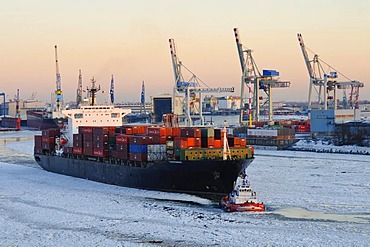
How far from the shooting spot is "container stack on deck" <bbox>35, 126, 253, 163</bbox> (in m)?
22.4

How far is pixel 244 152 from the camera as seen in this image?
2303 cm

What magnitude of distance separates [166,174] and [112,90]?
69.9 metres

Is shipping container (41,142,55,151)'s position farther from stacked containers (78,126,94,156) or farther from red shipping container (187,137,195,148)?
red shipping container (187,137,195,148)

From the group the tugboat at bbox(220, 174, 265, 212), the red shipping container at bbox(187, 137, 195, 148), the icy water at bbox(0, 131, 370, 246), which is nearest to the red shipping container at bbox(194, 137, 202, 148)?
the red shipping container at bbox(187, 137, 195, 148)

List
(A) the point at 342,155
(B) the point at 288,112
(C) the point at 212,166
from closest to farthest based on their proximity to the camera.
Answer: (C) the point at 212,166, (A) the point at 342,155, (B) the point at 288,112

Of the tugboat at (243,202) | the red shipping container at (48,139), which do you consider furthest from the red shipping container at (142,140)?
the red shipping container at (48,139)

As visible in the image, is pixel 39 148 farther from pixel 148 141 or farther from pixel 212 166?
pixel 212 166

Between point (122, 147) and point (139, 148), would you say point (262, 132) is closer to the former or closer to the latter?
point (122, 147)

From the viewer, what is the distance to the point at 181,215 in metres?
17.7

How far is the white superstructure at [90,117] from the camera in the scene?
3156cm

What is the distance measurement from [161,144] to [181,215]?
20.5ft

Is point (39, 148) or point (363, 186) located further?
point (39, 148)

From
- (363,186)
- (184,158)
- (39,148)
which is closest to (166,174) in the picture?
(184,158)

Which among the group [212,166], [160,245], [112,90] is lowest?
[160,245]
